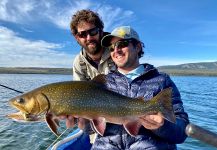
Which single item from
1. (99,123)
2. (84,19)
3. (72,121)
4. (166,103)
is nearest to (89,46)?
(84,19)

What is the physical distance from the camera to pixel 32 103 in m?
4.66

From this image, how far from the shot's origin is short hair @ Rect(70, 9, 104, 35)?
7.71 m

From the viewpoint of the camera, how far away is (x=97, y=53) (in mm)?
7496

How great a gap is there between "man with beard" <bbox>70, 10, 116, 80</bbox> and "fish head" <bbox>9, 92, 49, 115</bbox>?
2.65m

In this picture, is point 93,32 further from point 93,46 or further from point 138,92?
point 138,92

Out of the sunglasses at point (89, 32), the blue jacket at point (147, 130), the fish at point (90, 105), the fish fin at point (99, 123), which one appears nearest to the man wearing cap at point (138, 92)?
the blue jacket at point (147, 130)

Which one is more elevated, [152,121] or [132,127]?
[152,121]

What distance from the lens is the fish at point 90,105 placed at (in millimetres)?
4625

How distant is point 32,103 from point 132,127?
143 centimetres

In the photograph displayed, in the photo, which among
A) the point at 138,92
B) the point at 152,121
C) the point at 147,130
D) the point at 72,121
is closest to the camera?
the point at 152,121

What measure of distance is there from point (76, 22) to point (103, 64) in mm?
1171

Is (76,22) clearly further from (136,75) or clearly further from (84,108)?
(84,108)

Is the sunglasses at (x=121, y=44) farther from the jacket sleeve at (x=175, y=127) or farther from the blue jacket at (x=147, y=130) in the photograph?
the jacket sleeve at (x=175, y=127)

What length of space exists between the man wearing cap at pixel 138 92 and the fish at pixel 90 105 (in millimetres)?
158
